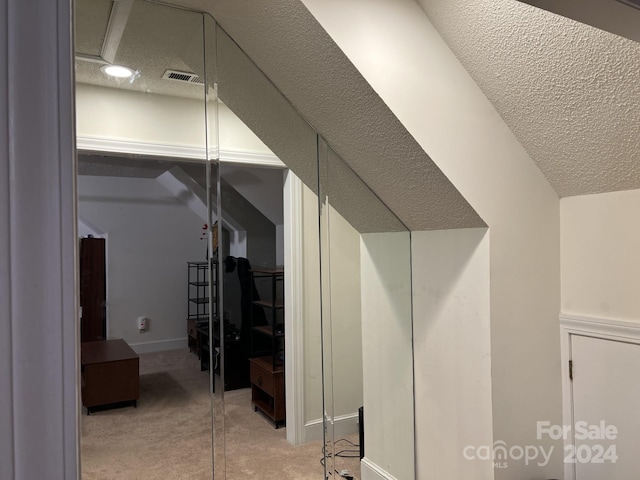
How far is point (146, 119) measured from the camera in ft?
5.43

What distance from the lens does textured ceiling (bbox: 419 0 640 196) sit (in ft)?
4.10

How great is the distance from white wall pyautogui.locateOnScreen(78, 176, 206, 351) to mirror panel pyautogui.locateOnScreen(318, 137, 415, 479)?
68 cm

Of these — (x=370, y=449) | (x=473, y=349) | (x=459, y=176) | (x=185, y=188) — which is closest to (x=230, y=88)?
(x=185, y=188)

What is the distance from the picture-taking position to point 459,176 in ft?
5.05

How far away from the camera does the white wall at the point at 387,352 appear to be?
2.03m

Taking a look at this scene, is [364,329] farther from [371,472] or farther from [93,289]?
[93,289]

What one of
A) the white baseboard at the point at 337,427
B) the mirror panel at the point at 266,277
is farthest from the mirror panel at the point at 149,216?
the white baseboard at the point at 337,427

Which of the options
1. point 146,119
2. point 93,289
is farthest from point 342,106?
point 93,289

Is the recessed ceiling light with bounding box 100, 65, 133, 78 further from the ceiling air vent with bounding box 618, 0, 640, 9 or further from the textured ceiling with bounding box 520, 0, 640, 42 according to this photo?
the ceiling air vent with bounding box 618, 0, 640, 9

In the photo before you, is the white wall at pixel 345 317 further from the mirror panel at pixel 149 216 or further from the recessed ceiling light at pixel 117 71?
the recessed ceiling light at pixel 117 71

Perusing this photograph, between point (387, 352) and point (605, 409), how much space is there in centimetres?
89

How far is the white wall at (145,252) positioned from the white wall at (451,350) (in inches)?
37.7

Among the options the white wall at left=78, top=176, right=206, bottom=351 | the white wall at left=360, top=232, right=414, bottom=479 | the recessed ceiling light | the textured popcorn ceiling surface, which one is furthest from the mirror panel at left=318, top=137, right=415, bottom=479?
the recessed ceiling light

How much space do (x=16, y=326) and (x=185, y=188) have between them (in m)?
1.42
